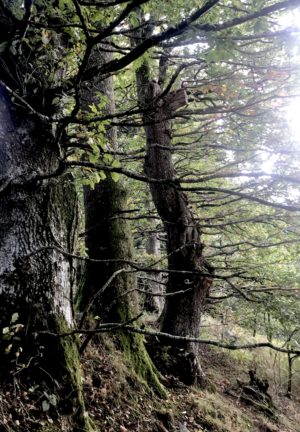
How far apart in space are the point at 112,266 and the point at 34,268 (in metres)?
2.08

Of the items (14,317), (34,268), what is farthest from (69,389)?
(34,268)

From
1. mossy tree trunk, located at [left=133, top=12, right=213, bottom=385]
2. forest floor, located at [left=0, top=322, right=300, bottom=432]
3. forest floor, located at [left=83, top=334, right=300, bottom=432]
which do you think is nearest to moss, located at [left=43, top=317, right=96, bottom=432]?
forest floor, located at [left=0, top=322, right=300, bottom=432]

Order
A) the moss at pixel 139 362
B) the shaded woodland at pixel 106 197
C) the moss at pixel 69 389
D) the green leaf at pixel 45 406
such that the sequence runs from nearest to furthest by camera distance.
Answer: the shaded woodland at pixel 106 197 → the green leaf at pixel 45 406 → the moss at pixel 69 389 → the moss at pixel 139 362

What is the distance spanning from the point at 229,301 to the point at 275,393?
268 centimetres

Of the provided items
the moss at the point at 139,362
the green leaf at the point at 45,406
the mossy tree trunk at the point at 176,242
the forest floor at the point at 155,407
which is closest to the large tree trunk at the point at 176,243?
the mossy tree trunk at the point at 176,242

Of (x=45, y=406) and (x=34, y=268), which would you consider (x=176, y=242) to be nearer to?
(x=34, y=268)

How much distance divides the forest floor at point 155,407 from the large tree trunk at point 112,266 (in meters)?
0.28

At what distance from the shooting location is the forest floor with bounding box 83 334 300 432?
2.97 meters

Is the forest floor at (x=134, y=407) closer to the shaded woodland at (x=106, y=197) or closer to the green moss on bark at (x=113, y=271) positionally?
the shaded woodland at (x=106, y=197)

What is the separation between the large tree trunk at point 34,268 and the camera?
7.25 ft

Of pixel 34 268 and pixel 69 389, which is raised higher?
pixel 34 268

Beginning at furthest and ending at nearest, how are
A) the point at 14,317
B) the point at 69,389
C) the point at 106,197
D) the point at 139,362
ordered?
the point at 106,197, the point at 139,362, the point at 69,389, the point at 14,317

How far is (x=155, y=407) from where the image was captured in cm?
342

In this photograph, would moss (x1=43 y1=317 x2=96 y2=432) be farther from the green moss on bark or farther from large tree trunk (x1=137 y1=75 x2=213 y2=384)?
large tree trunk (x1=137 y1=75 x2=213 y2=384)
